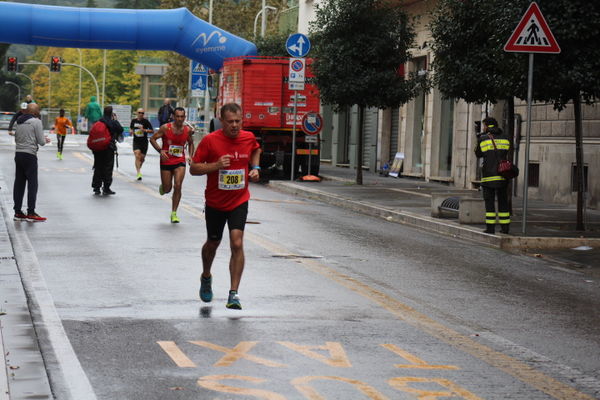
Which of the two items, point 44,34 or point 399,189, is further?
point 44,34

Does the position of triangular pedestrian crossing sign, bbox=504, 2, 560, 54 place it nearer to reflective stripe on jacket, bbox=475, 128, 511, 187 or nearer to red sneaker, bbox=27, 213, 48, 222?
reflective stripe on jacket, bbox=475, 128, 511, 187

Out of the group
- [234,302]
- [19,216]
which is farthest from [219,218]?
[19,216]

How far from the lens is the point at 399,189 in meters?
29.1

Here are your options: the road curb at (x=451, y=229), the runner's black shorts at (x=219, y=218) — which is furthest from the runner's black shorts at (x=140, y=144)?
the runner's black shorts at (x=219, y=218)

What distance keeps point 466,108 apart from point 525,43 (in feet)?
47.3

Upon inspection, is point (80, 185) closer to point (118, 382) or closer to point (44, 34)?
point (44, 34)

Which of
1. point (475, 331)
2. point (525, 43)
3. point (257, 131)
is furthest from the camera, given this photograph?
point (257, 131)

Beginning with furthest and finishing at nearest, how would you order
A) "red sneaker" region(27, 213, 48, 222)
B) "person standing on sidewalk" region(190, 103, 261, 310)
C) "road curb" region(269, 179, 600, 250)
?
1. "red sneaker" region(27, 213, 48, 222)
2. "road curb" region(269, 179, 600, 250)
3. "person standing on sidewalk" region(190, 103, 261, 310)

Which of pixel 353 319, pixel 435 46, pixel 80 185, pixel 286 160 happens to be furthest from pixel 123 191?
pixel 353 319

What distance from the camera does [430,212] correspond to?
21.2 metres

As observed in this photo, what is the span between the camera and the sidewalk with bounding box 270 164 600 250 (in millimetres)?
16578

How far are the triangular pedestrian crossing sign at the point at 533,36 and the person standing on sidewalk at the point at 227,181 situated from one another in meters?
7.73

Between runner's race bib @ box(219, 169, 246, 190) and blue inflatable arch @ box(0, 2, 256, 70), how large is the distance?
2574 centimetres

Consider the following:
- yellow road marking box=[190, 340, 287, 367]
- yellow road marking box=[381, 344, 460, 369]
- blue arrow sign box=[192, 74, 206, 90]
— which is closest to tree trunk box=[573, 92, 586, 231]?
yellow road marking box=[381, 344, 460, 369]
